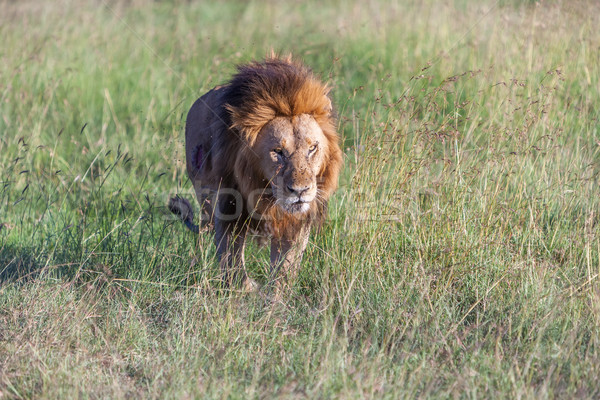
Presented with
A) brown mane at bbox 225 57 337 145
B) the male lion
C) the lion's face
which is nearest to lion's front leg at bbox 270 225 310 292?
the male lion

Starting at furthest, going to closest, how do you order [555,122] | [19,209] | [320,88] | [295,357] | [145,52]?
[145,52] < [19,209] < [555,122] < [320,88] < [295,357]

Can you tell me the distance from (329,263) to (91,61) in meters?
4.92

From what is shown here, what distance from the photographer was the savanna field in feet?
10.3

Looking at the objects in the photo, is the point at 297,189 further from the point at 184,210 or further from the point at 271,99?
the point at 184,210

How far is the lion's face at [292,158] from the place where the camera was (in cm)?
370

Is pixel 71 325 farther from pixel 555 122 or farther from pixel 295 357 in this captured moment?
pixel 555 122

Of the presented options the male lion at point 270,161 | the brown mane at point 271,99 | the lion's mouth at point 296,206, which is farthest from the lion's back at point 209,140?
the lion's mouth at point 296,206

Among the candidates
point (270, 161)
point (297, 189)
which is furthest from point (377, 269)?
point (270, 161)

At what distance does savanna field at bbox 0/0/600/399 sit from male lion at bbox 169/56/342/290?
0.14 m

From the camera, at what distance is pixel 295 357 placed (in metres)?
3.31

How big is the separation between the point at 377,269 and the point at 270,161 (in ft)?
2.76

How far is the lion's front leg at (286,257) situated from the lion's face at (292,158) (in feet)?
1.32

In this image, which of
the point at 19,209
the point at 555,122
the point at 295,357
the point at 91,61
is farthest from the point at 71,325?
the point at 91,61

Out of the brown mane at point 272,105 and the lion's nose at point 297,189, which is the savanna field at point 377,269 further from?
the lion's nose at point 297,189
